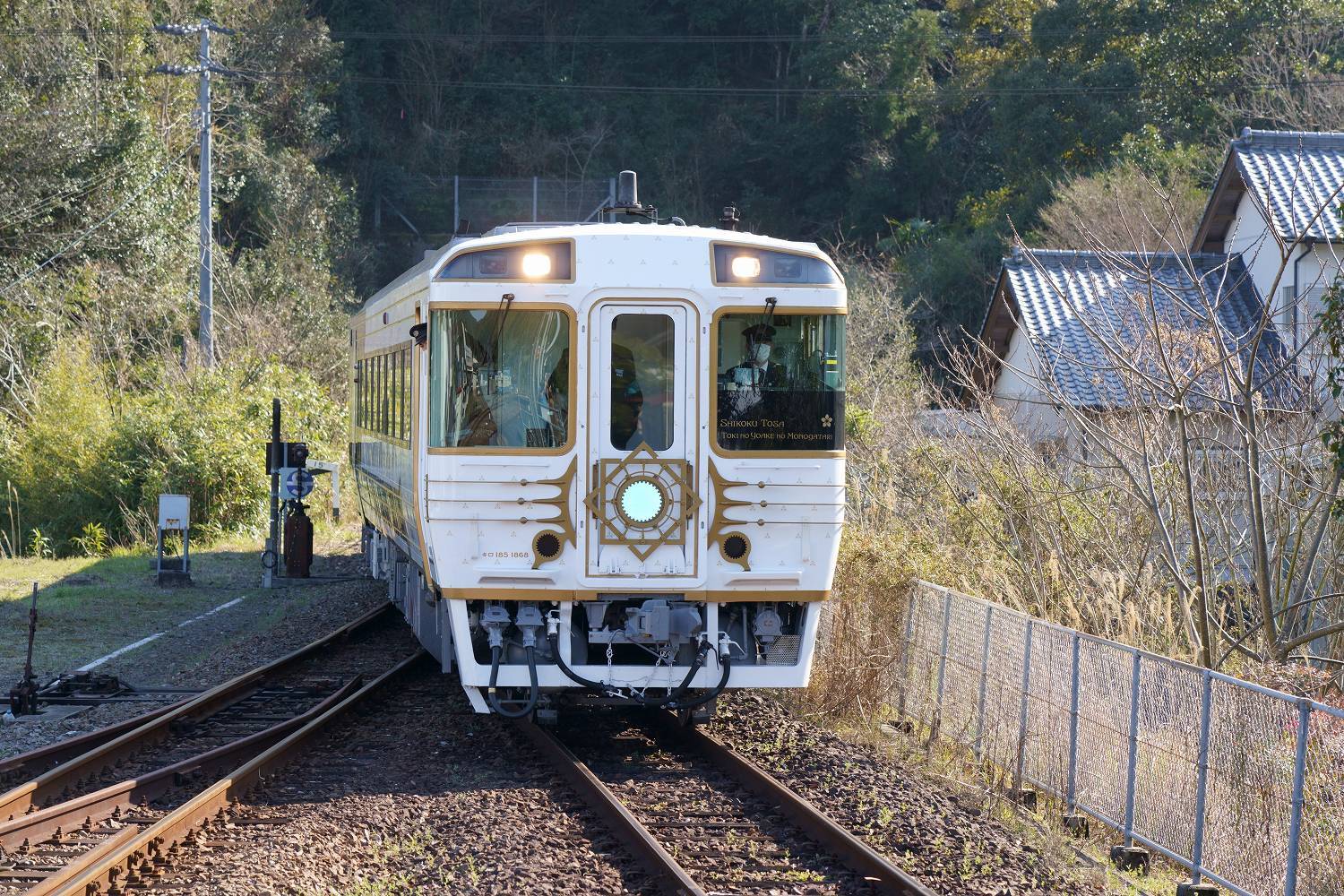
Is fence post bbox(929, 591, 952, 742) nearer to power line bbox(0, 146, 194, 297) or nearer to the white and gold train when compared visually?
the white and gold train

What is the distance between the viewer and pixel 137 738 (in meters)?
8.98

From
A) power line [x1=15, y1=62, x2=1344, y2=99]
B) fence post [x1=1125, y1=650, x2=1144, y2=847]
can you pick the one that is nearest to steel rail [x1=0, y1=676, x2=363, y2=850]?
fence post [x1=1125, y1=650, x2=1144, y2=847]

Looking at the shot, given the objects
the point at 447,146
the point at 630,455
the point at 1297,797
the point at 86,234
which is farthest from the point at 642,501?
the point at 447,146

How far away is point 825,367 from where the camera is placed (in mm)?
8883

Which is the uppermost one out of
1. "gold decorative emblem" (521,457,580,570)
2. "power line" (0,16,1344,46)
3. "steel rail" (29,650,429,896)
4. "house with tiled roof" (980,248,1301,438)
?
"power line" (0,16,1344,46)

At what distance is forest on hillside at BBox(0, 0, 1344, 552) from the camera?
89.5 ft

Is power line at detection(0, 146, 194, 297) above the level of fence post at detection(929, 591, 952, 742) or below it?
above

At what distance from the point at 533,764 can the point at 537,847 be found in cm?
196

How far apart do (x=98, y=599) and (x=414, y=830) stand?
10.8m

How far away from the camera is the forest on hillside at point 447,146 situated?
27.3 metres

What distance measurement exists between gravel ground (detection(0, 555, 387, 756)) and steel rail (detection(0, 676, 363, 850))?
1.43 metres

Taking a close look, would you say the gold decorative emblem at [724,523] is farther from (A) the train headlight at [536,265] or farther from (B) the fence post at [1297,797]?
(B) the fence post at [1297,797]

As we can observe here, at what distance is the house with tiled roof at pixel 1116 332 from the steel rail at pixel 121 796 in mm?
5215

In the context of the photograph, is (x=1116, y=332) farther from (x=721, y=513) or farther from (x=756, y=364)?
(x=721, y=513)
